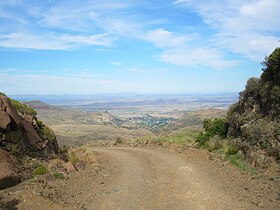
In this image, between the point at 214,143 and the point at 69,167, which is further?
the point at 214,143

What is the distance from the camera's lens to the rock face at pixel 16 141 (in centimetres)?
1013

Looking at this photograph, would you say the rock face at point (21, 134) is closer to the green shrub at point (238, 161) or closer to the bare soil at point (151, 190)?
the bare soil at point (151, 190)

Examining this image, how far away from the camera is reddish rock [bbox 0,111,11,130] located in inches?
480

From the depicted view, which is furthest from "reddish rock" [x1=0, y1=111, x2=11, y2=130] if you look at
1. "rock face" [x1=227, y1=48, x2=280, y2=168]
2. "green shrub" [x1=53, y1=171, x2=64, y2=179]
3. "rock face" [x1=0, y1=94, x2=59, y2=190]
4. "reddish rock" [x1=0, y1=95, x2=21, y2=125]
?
"rock face" [x1=227, y1=48, x2=280, y2=168]

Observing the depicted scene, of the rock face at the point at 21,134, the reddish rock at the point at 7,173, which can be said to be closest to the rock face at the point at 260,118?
the reddish rock at the point at 7,173

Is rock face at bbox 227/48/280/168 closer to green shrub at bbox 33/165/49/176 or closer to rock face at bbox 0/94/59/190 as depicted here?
green shrub at bbox 33/165/49/176

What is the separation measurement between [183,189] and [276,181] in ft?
10.5

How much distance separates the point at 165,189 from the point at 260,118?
8.17 m

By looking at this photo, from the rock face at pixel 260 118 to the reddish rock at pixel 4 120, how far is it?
10.2m

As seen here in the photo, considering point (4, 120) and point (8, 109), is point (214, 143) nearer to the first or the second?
point (8, 109)

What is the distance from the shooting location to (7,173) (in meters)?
9.82

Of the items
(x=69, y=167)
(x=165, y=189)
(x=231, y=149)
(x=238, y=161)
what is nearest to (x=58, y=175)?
(x=69, y=167)

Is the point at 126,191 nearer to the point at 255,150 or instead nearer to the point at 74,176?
the point at 74,176

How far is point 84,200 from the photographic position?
9.30 metres
